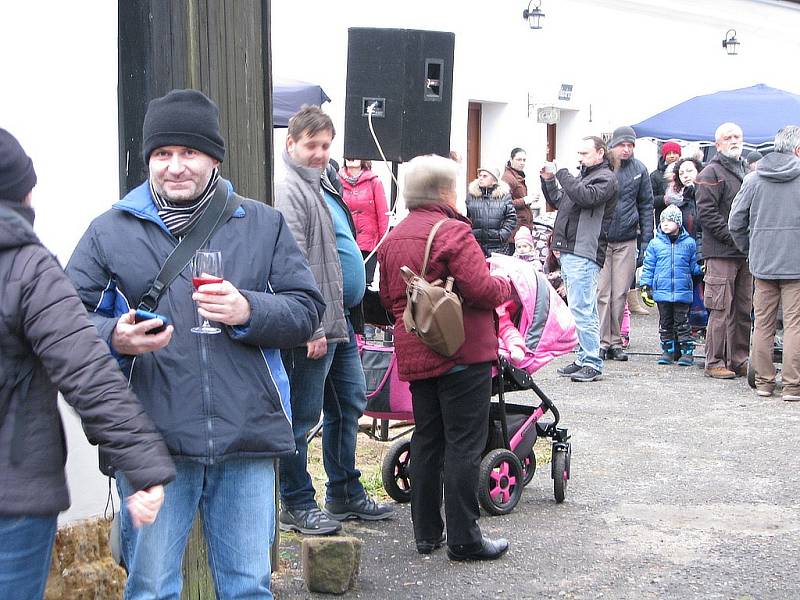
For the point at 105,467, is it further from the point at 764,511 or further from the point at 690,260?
the point at 690,260

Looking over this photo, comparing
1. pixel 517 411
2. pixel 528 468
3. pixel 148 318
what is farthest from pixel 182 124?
pixel 528 468

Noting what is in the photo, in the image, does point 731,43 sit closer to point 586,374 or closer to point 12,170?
point 586,374

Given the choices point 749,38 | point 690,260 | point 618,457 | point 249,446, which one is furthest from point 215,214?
point 749,38

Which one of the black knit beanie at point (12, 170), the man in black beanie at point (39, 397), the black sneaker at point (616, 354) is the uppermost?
the black knit beanie at point (12, 170)

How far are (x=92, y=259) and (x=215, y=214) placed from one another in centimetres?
35

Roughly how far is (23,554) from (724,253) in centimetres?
815

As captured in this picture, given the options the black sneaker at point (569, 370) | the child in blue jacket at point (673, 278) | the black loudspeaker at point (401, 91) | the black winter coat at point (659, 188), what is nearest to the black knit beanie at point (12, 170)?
the black loudspeaker at point (401, 91)

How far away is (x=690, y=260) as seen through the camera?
11180mm

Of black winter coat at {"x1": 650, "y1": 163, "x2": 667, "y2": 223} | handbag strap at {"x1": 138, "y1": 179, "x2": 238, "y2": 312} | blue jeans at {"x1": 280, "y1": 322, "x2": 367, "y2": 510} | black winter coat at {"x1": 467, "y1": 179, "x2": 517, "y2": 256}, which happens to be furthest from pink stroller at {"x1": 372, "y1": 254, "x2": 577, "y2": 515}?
black winter coat at {"x1": 650, "y1": 163, "x2": 667, "y2": 223}

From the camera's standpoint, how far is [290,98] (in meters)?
13.6

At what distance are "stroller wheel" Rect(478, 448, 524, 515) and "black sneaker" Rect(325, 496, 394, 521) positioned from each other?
1.71 ft

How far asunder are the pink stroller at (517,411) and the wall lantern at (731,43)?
18991mm

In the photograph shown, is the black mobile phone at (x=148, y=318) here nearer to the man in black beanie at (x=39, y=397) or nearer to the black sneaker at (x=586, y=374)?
the man in black beanie at (x=39, y=397)

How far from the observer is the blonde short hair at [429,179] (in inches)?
A: 200
